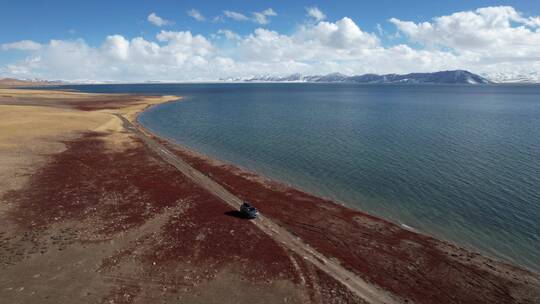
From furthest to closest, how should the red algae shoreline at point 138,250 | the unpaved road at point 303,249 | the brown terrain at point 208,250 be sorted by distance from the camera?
1. the unpaved road at point 303,249
2. the brown terrain at point 208,250
3. the red algae shoreline at point 138,250

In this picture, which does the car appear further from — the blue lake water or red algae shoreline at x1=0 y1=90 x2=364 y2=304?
the blue lake water

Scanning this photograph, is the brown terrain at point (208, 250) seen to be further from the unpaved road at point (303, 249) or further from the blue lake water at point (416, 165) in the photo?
the blue lake water at point (416, 165)

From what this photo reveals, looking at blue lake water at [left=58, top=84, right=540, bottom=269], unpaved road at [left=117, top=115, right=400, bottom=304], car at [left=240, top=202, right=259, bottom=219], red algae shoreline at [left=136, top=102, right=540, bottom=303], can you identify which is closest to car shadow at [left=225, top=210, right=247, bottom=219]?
car at [left=240, top=202, right=259, bottom=219]

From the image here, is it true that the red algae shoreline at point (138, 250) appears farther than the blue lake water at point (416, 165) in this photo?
No

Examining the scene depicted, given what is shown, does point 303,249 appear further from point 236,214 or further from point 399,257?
point 236,214

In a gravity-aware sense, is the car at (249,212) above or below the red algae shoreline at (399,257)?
above

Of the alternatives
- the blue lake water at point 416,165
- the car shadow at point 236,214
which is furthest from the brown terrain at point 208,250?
the blue lake water at point 416,165
